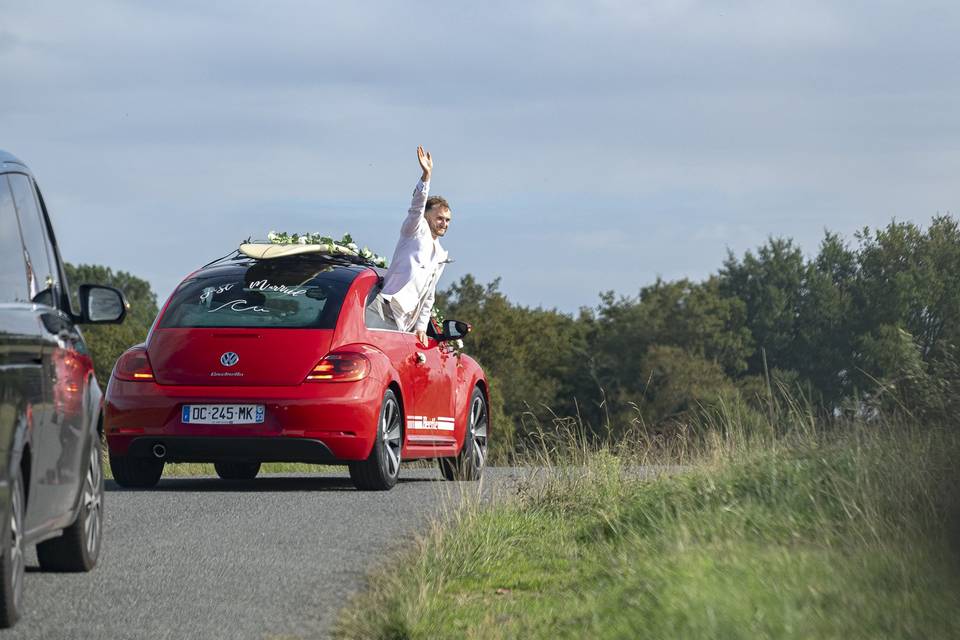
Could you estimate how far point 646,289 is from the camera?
96.6 metres

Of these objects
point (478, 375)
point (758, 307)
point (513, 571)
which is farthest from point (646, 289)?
point (513, 571)

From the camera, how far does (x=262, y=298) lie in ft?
40.5

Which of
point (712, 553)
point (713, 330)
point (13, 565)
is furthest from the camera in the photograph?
point (713, 330)

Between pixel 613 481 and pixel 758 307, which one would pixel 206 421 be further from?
pixel 758 307

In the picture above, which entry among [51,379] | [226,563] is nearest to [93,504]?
[226,563]

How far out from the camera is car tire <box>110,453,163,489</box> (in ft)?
40.9

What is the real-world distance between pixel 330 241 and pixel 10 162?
653 cm

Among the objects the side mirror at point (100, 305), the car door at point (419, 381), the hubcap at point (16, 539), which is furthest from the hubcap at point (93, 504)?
the car door at point (419, 381)

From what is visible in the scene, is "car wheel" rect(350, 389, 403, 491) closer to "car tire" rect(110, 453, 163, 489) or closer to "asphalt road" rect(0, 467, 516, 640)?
"asphalt road" rect(0, 467, 516, 640)

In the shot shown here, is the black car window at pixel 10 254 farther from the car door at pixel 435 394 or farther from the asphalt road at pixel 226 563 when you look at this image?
the car door at pixel 435 394

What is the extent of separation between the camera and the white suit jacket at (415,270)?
13.3m

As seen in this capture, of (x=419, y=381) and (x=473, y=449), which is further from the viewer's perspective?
(x=473, y=449)

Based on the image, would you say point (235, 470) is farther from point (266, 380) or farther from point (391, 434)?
point (266, 380)

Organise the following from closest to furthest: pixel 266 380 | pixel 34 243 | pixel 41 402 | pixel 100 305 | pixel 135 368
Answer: pixel 41 402, pixel 34 243, pixel 100 305, pixel 266 380, pixel 135 368
